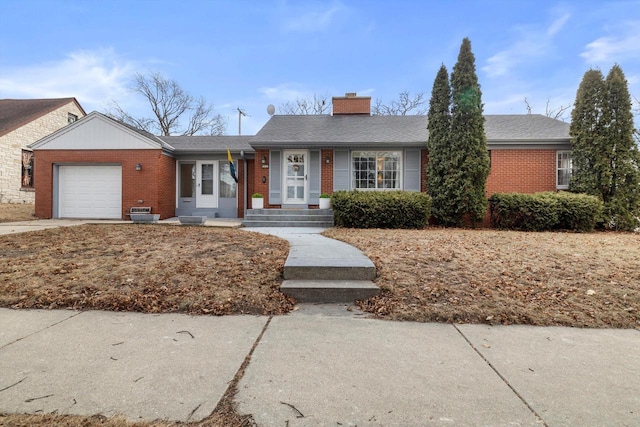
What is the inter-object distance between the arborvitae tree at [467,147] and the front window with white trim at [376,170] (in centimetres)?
236

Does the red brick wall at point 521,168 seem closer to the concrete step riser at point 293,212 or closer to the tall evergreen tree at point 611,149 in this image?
the tall evergreen tree at point 611,149

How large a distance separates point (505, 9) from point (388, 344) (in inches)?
439

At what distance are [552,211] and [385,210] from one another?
16.2ft

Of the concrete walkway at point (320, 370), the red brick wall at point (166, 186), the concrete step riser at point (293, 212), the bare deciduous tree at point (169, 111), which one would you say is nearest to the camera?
the concrete walkway at point (320, 370)

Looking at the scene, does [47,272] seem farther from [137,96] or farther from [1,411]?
[137,96]

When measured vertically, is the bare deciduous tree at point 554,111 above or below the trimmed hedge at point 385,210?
above

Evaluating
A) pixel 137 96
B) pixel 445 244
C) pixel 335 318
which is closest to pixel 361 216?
pixel 445 244

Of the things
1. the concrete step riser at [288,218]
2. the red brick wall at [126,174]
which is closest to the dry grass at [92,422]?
the concrete step riser at [288,218]

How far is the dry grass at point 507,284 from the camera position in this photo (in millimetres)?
3396

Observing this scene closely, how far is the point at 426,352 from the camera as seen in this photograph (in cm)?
260

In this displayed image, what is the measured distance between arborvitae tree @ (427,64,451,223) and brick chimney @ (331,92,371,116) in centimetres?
450

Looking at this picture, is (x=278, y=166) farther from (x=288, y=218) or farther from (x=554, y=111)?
(x=554, y=111)

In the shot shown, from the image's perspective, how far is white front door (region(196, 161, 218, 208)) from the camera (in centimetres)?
1329

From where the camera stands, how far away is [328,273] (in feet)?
14.0
